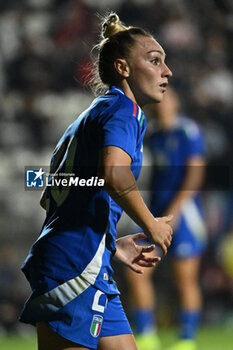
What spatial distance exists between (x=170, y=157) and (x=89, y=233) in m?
3.26

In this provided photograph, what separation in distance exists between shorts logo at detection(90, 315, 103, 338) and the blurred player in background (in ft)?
9.61

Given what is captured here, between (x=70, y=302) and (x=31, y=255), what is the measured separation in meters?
0.20

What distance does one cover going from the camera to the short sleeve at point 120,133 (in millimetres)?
1878

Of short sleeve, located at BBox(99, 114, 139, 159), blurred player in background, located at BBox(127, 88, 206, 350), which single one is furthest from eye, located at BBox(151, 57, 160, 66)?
blurred player in background, located at BBox(127, 88, 206, 350)

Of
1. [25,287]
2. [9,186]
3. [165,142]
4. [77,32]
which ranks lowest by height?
[25,287]

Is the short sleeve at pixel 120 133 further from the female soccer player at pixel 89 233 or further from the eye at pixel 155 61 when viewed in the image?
the eye at pixel 155 61

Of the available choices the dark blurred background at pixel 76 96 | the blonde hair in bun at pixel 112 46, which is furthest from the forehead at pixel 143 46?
the dark blurred background at pixel 76 96

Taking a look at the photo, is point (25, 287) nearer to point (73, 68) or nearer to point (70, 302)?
point (73, 68)

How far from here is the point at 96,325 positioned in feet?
6.58

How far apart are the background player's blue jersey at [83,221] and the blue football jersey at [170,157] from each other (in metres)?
3.06

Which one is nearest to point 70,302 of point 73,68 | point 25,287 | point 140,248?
point 140,248

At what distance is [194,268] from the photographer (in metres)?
5.11

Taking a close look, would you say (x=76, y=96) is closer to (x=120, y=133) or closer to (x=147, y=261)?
(x=147, y=261)

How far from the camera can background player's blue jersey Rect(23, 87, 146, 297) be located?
1980mm
